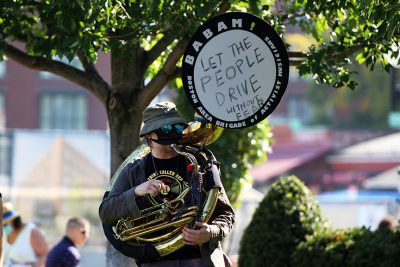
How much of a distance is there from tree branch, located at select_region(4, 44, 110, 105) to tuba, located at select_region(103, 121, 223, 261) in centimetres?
288

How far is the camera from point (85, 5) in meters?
7.18

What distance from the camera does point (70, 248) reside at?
966cm

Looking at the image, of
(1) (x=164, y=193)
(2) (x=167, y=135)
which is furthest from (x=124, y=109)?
(1) (x=164, y=193)

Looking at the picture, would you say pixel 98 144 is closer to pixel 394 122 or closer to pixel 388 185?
pixel 388 185

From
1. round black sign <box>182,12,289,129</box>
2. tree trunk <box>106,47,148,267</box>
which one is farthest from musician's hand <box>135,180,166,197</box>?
tree trunk <box>106,47,148,267</box>

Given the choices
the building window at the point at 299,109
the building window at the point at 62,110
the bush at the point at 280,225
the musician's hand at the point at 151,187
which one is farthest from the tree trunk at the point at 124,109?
the building window at the point at 299,109

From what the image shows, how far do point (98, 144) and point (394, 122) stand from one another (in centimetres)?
4189

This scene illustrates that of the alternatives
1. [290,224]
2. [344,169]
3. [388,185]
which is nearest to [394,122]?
[344,169]

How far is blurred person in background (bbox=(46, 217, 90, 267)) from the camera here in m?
9.52

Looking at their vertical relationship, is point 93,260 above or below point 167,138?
below

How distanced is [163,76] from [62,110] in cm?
6083

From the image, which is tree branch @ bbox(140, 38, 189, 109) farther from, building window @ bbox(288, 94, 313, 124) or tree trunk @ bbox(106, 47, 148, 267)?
building window @ bbox(288, 94, 313, 124)

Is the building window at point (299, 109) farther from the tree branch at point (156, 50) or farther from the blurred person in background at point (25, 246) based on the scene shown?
the tree branch at point (156, 50)

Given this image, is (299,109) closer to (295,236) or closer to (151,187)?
(295,236)
